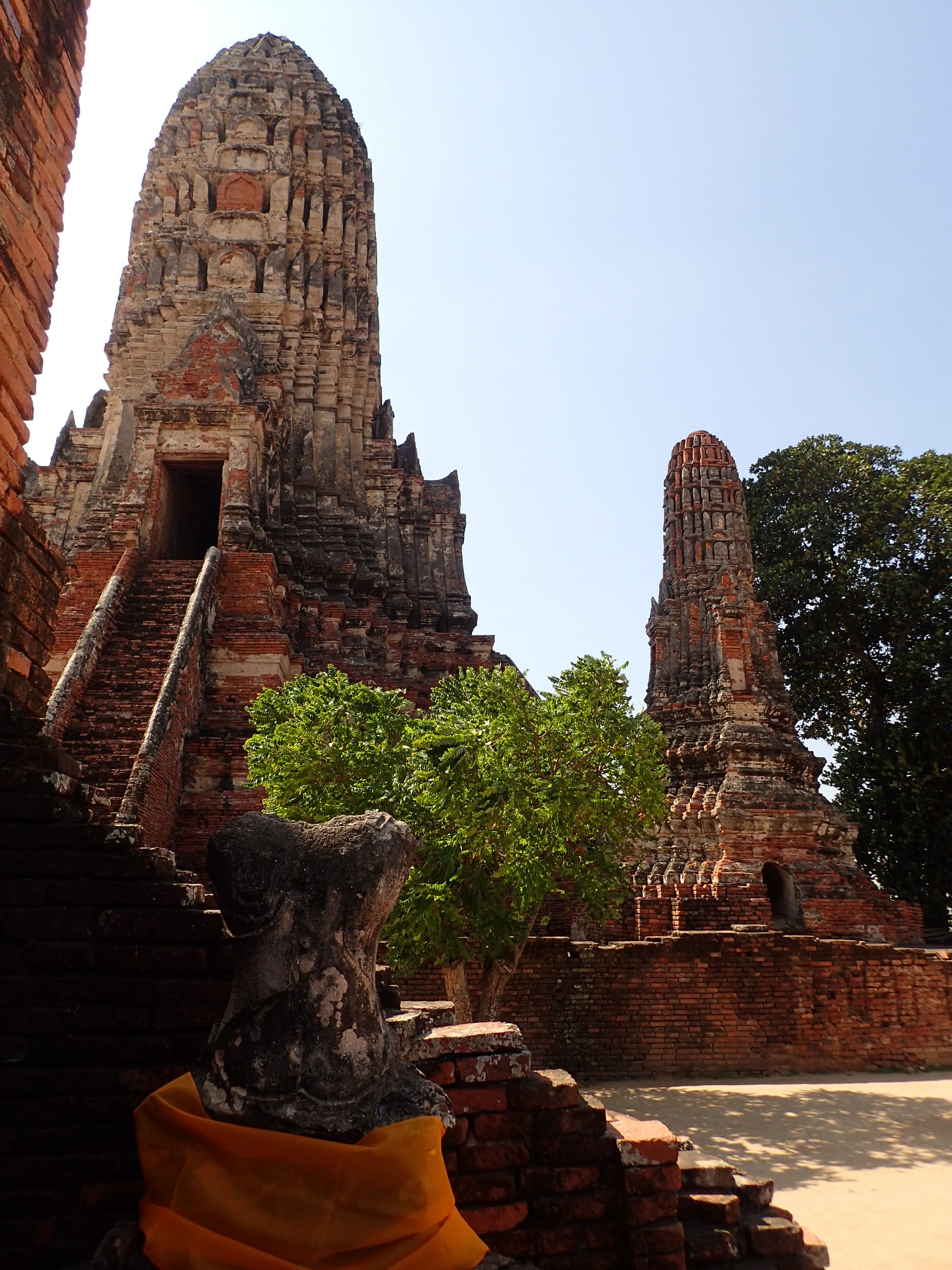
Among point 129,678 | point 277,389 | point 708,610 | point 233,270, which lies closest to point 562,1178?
point 129,678

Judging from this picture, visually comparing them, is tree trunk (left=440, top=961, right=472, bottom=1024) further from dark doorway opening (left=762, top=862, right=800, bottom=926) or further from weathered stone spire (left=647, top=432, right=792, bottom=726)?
weathered stone spire (left=647, top=432, right=792, bottom=726)

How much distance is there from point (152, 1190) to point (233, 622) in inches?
418

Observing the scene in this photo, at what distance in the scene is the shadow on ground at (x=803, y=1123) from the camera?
697 cm

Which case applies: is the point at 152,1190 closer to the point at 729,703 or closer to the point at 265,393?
the point at 729,703

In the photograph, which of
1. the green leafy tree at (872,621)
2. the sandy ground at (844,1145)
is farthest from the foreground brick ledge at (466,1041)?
the green leafy tree at (872,621)

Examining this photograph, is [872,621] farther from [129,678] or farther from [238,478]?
[129,678]

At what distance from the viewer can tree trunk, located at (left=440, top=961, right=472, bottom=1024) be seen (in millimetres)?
9055

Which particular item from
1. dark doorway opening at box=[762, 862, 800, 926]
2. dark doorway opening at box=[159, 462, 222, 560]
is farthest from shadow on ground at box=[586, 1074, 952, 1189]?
dark doorway opening at box=[159, 462, 222, 560]

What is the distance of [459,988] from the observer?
9125mm

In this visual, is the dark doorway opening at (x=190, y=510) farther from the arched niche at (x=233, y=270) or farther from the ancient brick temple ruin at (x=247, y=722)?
the arched niche at (x=233, y=270)

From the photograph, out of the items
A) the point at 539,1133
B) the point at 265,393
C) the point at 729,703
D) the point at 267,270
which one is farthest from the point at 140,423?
the point at 539,1133

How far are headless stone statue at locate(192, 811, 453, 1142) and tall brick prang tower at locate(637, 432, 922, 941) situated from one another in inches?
436

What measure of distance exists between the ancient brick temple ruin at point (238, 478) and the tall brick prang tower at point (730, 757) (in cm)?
417

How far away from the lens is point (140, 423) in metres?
14.8
